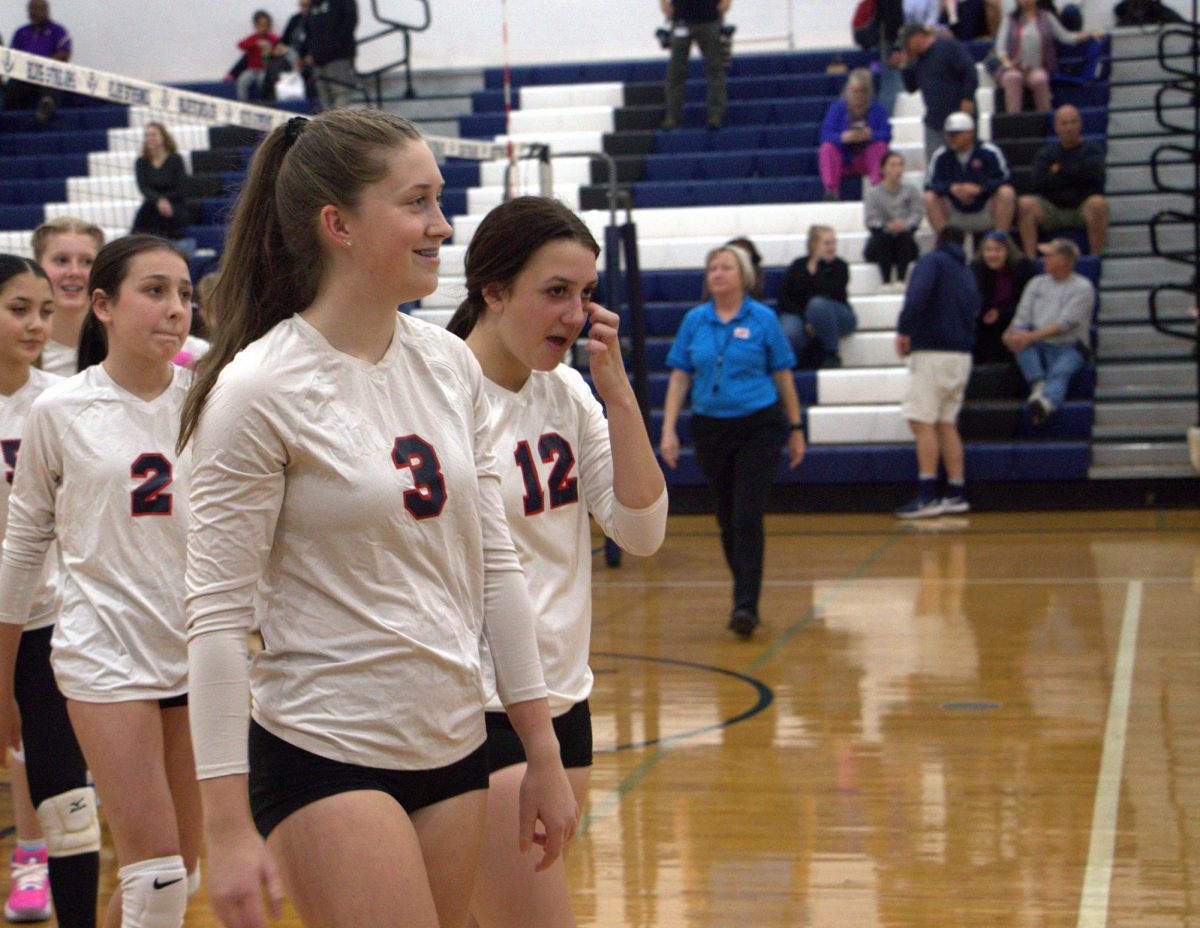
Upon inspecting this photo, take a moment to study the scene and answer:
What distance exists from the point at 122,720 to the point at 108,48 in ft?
55.1

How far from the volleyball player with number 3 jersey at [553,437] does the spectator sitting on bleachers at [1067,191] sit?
418 inches

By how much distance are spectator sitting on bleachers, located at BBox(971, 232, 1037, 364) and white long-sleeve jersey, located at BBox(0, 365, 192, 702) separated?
31.5 feet

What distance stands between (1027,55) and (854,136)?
6.50ft

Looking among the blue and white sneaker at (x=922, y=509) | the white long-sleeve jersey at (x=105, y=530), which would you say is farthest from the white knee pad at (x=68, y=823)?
the blue and white sneaker at (x=922, y=509)

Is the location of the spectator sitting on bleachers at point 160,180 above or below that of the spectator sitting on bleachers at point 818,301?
above

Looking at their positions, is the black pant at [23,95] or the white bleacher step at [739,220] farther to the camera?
the black pant at [23,95]

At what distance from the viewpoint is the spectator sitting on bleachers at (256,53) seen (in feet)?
55.3

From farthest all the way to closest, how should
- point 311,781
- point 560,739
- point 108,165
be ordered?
point 108,165 < point 560,739 < point 311,781

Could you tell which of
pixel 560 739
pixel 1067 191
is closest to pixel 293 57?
pixel 1067 191

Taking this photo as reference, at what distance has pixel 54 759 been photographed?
371 centimetres

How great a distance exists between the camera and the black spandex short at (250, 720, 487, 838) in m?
2.11

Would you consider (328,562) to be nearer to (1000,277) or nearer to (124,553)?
(124,553)

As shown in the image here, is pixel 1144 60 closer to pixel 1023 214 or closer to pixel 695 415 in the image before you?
pixel 1023 214

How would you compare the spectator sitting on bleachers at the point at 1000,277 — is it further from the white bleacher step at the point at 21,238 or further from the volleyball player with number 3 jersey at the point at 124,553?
the volleyball player with number 3 jersey at the point at 124,553
